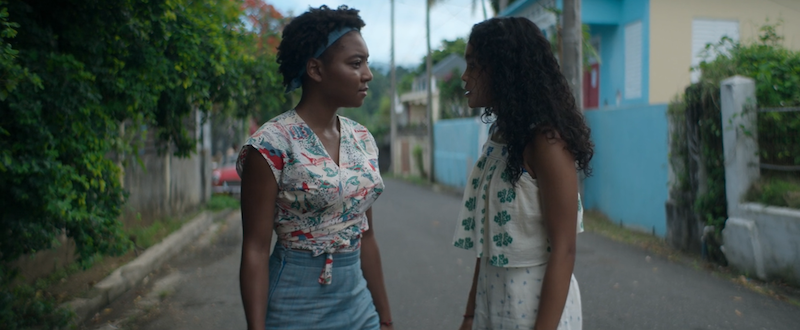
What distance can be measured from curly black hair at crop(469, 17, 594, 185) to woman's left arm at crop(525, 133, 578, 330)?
0.03 meters

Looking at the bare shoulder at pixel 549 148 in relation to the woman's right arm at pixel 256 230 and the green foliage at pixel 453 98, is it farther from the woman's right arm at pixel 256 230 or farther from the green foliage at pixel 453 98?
the green foliage at pixel 453 98

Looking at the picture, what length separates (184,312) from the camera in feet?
19.4

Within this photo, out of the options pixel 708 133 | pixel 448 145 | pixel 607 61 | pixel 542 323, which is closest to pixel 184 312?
pixel 542 323

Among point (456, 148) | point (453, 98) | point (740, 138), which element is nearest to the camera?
point (740, 138)

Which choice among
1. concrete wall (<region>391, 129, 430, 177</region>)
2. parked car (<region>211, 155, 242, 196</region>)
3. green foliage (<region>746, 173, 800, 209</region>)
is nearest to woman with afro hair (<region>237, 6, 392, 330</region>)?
green foliage (<region>746, 173, 800, 209</region>)

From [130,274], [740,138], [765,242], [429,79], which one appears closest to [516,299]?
[130,274]

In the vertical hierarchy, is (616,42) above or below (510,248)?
above

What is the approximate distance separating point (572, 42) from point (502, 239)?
9580 mm

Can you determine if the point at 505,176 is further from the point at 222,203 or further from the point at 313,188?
the point at 222,203

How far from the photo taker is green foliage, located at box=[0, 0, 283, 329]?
4.21 metres

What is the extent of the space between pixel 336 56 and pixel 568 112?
0.78 metres

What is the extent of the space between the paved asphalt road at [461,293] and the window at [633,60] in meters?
5.91

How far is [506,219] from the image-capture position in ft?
7.05

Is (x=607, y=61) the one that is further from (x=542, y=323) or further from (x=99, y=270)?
(x=542, y=323)
